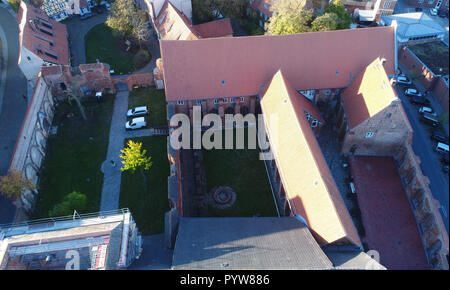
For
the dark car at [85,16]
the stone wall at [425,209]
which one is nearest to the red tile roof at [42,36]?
the dark car at [85,16]

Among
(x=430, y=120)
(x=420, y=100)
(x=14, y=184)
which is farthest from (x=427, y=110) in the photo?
(x=14, y=184)

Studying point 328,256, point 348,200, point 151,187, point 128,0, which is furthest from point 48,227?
point 128,0

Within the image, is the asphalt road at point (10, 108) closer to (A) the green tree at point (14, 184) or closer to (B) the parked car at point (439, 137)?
(A) the green tree at point (14, 184)

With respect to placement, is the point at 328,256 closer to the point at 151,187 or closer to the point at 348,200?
the point at 348,200

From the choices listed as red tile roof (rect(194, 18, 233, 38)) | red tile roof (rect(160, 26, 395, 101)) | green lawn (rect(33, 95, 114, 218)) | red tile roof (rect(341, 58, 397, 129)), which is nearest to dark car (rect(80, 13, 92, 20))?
red tile roof (rect(194, 18, 233, 38))

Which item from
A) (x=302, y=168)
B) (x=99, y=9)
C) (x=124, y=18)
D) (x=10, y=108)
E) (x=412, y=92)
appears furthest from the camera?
(x=99, y=9)

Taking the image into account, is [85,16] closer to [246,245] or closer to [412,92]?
[246,245]
